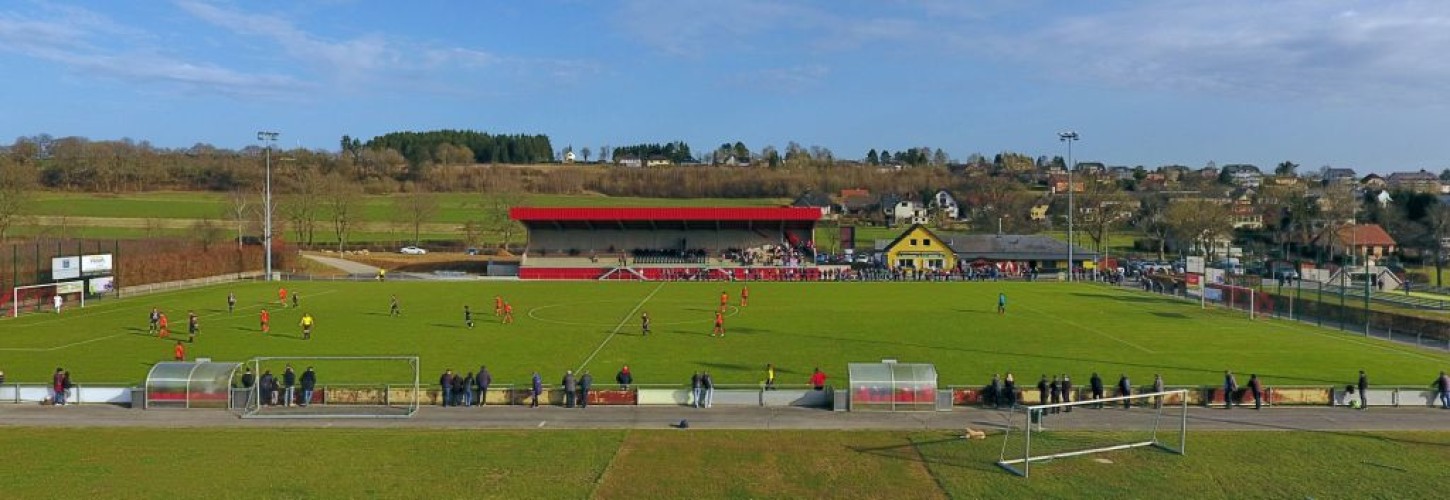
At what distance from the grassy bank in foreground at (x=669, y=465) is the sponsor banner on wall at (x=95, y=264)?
114 ft

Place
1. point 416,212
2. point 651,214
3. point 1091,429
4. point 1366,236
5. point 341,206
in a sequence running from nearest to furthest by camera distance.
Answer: point 1091,429, point 651,214, point 1366,236, point 341,206, point 416,212

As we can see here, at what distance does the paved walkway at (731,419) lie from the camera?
2286 cm

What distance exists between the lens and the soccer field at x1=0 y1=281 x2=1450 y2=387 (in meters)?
31.4

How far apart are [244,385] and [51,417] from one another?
4314 millimetres

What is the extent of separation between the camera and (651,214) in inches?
3351

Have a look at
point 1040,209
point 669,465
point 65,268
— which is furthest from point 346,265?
point 1040,209

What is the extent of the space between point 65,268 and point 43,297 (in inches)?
81.2

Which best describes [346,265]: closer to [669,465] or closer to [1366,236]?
[669,465]

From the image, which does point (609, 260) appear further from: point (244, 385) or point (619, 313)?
point (244, 385)

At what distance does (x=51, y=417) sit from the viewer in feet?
77.9

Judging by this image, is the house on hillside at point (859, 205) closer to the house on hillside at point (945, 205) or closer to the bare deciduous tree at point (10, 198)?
the house on hillside at point (945, 205)

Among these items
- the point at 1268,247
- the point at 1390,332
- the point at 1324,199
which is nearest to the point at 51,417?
the point at 1390,332

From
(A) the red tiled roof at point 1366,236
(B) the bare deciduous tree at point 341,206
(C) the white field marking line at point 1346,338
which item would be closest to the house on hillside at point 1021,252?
(A) the red tiled roof at point 1366,236

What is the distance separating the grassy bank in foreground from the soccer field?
7.85 metres
